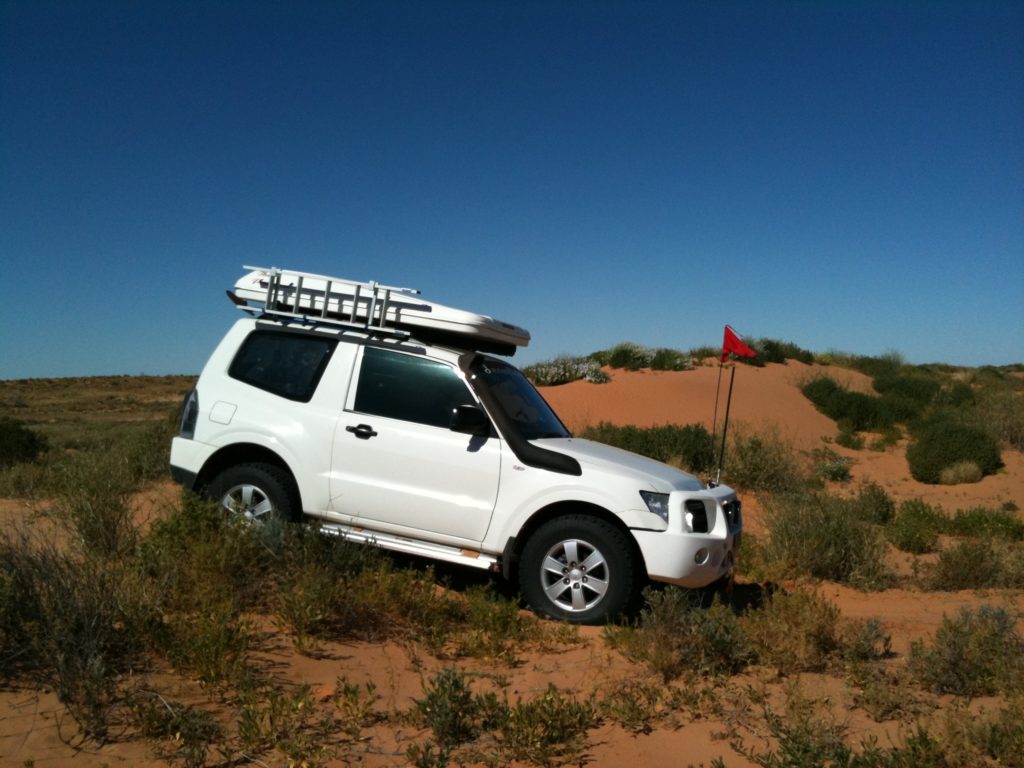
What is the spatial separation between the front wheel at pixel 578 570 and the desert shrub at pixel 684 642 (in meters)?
0.51

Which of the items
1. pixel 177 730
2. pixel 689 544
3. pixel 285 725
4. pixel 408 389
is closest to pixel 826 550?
pixel 689 544

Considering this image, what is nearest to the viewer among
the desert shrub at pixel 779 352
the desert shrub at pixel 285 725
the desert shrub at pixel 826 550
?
the desert shrub at pixel 285 725

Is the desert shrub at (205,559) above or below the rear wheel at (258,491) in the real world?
below

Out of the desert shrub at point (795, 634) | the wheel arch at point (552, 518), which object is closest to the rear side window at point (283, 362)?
the wheel arch at point (552, 518)

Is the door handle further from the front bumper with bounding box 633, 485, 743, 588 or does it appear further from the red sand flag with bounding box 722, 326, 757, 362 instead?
the red sand flag with bounding box 722, 326, 757, 362

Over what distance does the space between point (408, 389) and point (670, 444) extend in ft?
29.2

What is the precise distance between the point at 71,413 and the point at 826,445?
36.4 metres

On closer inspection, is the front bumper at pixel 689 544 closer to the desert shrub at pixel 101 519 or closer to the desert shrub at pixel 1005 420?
the desert shrub at pixel 101 519

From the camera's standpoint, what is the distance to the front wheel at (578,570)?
18.3ft

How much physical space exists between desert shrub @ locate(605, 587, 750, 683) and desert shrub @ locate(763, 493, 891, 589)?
11.3 ft

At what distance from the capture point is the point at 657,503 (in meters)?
5.71

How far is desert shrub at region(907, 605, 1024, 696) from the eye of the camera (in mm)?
4598

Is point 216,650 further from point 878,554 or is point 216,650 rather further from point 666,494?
point 878,554

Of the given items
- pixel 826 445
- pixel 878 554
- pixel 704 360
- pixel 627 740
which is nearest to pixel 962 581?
pixel 878 554
